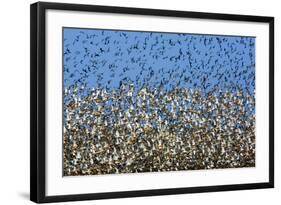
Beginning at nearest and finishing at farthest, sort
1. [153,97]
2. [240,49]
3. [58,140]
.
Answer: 1. [58,140]
2. [153,97]
3. [240,49]

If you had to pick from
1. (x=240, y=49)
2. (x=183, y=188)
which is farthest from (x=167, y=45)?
(x=183, y=188)

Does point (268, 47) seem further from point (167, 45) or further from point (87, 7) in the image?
point (87, 7)

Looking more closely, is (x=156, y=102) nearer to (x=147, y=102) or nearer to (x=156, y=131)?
(x=147, y=102)

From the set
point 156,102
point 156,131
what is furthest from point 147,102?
point 156,131

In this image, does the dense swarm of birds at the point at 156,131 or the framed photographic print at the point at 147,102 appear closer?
the framed photographic print at the point at 147,102

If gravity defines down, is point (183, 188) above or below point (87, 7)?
below

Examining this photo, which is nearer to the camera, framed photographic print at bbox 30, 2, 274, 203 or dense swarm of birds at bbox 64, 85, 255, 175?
framed photographic print at bbox 30, 2, 274, 203
